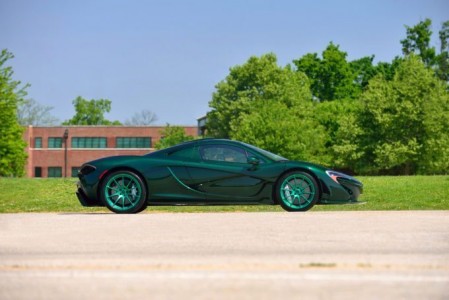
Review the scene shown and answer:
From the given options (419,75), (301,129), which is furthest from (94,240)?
(419,75)

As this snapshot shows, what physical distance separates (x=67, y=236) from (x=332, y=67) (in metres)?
72.8

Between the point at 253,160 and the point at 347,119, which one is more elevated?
the point at 347,119

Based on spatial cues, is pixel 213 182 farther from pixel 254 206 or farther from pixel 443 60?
pixel 443 60

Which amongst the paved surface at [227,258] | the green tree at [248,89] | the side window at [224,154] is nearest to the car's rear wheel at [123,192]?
the side window at [224,154]

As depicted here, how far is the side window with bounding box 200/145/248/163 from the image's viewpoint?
12781mm

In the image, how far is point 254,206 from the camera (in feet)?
51.6

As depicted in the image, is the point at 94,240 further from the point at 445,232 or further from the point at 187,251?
the point at 445,232

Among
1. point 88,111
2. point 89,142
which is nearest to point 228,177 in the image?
point 89,142

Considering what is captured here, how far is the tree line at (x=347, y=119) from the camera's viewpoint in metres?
54.2

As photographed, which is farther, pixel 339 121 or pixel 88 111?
pixel 88 111

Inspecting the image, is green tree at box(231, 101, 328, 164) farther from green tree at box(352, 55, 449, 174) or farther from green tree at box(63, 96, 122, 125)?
green tree at box(63, 96, 122, 125)

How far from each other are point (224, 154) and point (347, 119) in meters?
47.8

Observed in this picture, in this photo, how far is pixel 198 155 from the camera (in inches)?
506

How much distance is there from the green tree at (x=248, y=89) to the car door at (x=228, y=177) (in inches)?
2066
